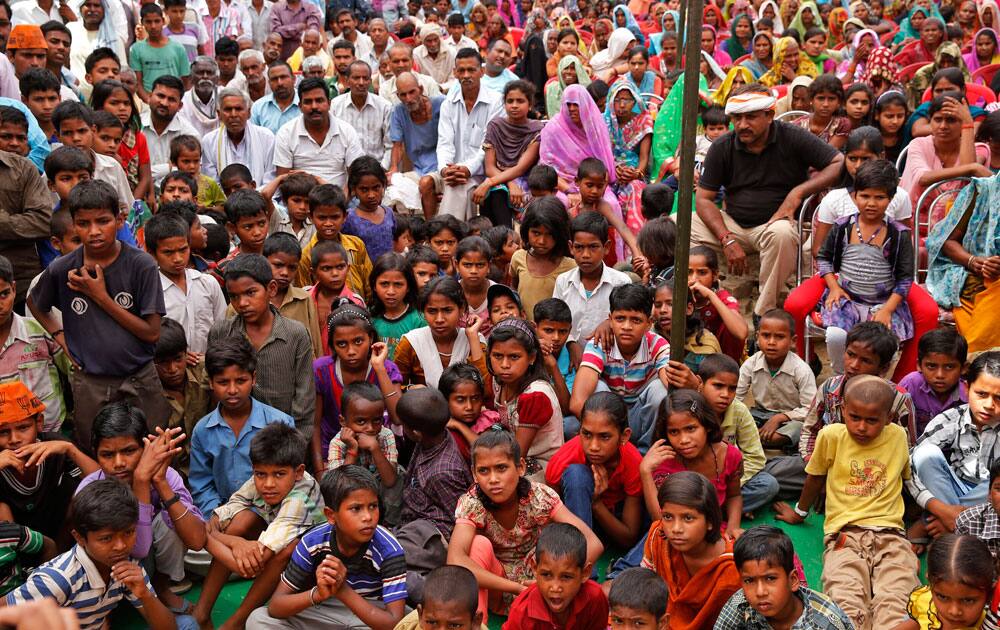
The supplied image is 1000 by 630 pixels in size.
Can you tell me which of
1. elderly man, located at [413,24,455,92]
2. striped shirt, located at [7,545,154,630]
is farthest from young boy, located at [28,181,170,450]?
elderly man, located at [413,24,455,92]

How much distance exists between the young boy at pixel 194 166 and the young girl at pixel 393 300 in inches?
72.3

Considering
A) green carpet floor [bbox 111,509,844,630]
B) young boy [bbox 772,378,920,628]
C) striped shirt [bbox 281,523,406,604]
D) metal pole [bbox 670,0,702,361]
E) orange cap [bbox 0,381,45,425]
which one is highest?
metal pole [bbox 670,0,702,361]

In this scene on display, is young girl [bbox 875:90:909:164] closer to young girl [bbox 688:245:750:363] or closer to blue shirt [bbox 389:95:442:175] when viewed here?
young girl [bbox 688:245:750:363]

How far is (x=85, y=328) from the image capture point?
14.3 ft

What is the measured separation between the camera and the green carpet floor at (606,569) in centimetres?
395

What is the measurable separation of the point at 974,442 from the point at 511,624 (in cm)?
208

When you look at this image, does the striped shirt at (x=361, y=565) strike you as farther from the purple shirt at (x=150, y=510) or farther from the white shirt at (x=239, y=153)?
the white shirt at (x=239, y=153)

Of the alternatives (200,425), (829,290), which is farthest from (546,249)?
(200,425)

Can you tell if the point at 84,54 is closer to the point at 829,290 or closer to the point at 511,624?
the point at 829,290

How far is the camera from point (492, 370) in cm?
453

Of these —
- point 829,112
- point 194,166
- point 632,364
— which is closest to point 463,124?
point 194,166

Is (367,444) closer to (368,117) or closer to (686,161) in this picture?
(686,161)

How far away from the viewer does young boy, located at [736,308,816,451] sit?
4930 mm

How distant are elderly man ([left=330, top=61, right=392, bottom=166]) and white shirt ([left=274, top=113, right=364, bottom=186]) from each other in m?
0.79
